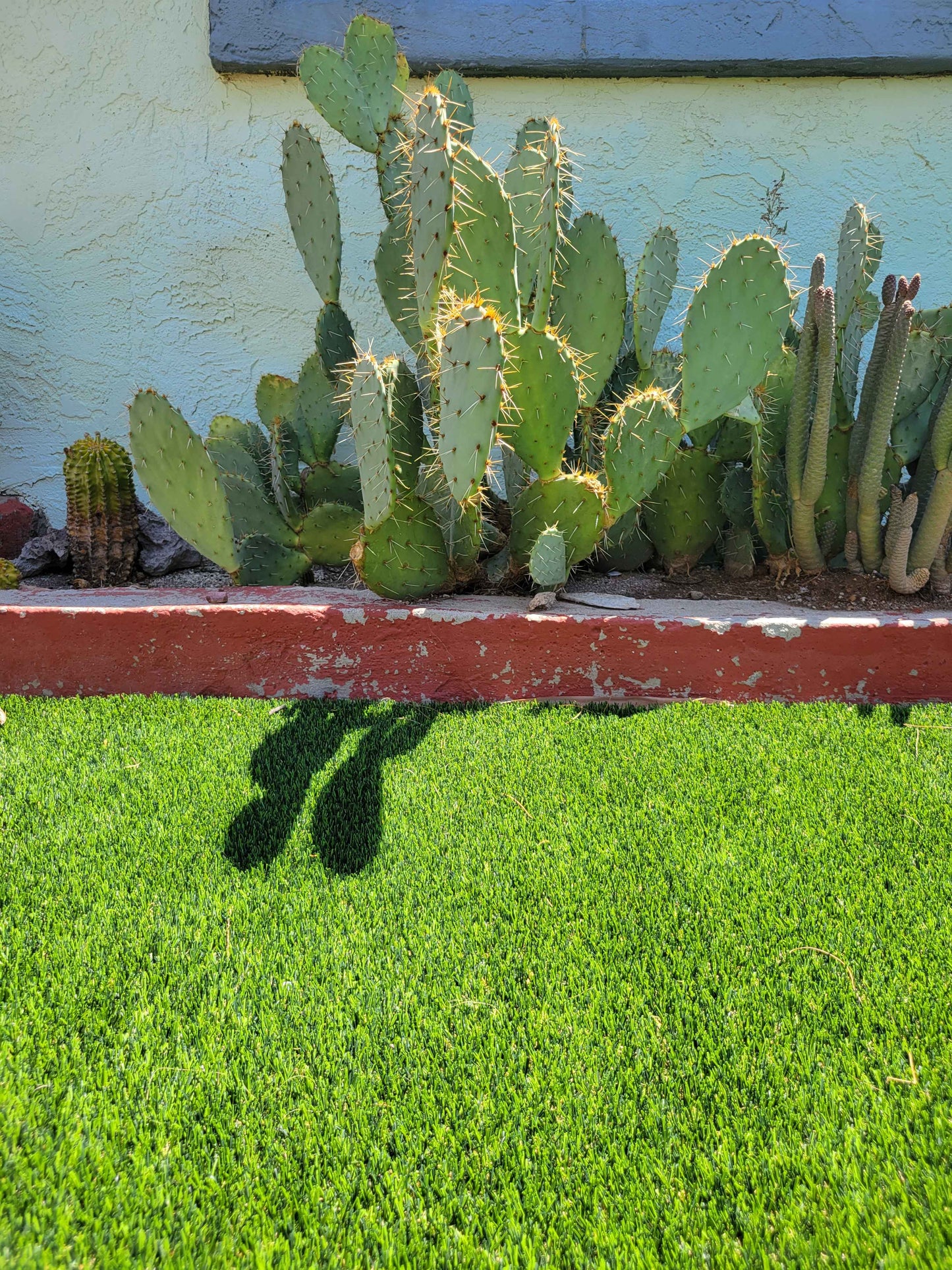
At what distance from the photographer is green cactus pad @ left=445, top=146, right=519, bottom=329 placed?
222 cm

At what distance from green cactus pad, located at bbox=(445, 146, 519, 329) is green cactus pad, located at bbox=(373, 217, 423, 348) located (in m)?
0.44

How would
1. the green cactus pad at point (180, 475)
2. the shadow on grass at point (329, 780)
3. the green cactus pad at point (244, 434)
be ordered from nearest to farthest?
the shadow on grass at point (329, 780), the green cactus pad at point (180, 475), the green cactus pad at point (244, 434)

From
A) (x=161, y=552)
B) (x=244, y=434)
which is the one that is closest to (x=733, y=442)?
(x=244, y=434)

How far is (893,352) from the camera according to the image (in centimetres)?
235

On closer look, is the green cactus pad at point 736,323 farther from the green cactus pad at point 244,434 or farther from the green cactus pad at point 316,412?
the green cactus pad at point 244,434

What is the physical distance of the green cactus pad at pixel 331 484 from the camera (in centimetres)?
296

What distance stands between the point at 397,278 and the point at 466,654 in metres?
1.29

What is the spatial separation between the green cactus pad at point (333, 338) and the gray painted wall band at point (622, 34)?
129 cm

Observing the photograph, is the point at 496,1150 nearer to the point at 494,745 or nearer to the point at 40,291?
the point at 494,745

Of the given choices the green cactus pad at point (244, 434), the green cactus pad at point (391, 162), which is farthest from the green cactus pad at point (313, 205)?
the green cactus pad at point (244, 434)

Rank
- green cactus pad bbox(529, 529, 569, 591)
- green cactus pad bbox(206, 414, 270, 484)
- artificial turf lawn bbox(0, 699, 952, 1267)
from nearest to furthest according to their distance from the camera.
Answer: artificial turf lawn bbox(0, 699, 952, 1267) < green cactus pad bbox(529, 529, 569, 591) < green cactus pad bbox(206, 414, 270, 484)

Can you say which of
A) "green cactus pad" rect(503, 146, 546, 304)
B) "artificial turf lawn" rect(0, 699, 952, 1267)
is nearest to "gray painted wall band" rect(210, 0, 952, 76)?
"green cactus pad" rect(503, 146, 546, 304)

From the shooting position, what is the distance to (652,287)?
276 centimetres

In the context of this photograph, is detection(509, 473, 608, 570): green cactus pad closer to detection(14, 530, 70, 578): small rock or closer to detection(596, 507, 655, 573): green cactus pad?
detection(596, 507, 655, 573): green cactus pad
